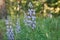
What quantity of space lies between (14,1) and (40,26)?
2.35 meters

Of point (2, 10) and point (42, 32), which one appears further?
point (2, 10)

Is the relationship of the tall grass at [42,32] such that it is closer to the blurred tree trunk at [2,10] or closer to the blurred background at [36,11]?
the blurred background at [36,11]

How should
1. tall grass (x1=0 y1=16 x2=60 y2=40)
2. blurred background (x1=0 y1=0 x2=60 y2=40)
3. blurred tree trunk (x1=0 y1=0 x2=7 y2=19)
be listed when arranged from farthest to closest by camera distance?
1. blurred tree trunk (x1=0 y1=0 x2=7 y2=19)
2. blurred background (x1=0 y1=0 x2=60 y2=40)
3. tall grass (x1=0 y1=16 x2=60 y2=40)

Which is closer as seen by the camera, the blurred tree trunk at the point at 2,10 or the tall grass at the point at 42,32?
the tall grass at the point at 42,32

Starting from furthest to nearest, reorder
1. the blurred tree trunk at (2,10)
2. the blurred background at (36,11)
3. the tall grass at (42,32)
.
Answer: the blurred tree trunk at (2,10) < the blurred background at (36,11) < the tall grass at (42,32)

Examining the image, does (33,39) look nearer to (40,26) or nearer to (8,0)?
(40,26)

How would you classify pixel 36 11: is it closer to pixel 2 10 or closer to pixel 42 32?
pixel 2 10

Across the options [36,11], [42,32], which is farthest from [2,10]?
[42,32]


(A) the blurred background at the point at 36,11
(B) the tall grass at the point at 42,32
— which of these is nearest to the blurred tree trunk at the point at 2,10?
(A) the blurred background at the point at 36,11

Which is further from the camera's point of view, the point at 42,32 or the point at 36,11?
the point at 36,11

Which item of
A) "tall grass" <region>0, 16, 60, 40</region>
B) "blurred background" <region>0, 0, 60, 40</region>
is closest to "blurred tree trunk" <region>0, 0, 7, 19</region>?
"blurred background" <region>0, 0, 60, 40</region>

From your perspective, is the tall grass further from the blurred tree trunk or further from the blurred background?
the blurred tree trunk

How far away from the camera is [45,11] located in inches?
251

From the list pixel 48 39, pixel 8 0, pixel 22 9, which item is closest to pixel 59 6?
pixel 22 9
